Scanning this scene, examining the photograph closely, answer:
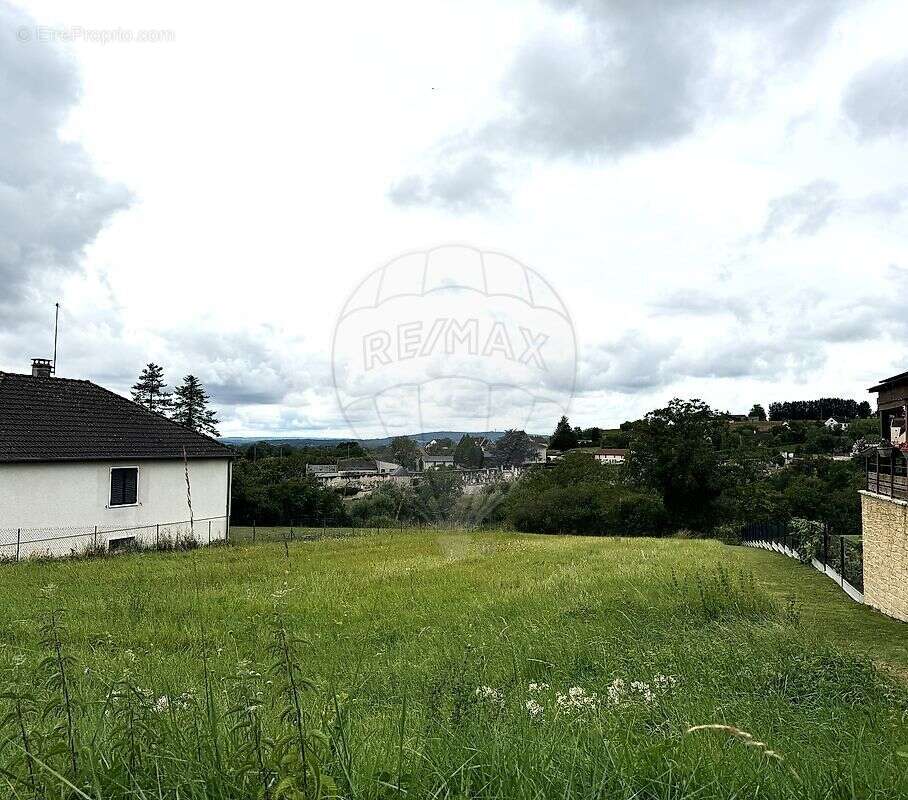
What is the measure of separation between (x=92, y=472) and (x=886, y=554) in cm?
2389

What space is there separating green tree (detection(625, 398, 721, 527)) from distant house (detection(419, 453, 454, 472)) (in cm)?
4110

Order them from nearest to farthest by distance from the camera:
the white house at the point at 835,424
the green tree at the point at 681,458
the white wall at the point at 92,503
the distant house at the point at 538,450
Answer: the distant house at the point at 538,450 < the white wall at the point at 92,503 < the green tree at the point at 681,458 < the white house at the point at 835,424

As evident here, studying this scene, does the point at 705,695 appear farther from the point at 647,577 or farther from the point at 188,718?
the point at 647,577

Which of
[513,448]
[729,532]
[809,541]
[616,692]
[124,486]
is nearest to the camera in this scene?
[616,692]

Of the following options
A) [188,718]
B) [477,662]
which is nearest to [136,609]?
[477,662]

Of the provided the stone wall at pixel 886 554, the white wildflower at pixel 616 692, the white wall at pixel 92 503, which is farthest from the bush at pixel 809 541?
the white wall at pixel 92 503

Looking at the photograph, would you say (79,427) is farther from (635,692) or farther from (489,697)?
(635,692)

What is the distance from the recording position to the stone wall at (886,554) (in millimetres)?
14172

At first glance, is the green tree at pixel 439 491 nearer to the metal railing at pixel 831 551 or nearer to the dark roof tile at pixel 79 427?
the metal railing at pixel 831 551

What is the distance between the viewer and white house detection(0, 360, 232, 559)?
68.3 feet

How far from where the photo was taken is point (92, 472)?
Result: 22875 mm

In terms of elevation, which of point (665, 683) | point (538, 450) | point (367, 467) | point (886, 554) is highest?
point (538, 450)

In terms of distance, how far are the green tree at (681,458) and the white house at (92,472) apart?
31189 mm

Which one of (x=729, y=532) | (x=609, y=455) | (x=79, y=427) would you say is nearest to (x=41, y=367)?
(x=79, y=427)
